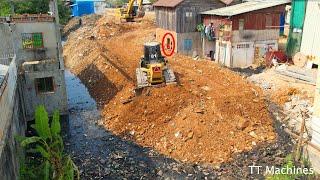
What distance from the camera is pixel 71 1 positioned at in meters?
64.9

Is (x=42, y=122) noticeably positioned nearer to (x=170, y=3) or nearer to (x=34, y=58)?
(x=34, y=58)

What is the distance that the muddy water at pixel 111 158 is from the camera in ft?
49.8

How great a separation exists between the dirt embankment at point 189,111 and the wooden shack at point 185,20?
418 centimetres

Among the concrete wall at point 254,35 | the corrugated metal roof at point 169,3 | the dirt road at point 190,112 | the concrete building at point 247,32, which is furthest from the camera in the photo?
the corrugated metal roof at point 169,3

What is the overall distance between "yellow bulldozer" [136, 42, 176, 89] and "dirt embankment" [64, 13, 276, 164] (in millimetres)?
589

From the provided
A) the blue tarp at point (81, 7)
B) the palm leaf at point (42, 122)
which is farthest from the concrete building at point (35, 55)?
the blue tarp at point (81, 7)

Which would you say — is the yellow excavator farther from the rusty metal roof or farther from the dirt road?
the dirt road

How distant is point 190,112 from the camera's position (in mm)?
18672

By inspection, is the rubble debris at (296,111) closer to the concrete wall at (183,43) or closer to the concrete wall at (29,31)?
the concrete wall at (183,43)

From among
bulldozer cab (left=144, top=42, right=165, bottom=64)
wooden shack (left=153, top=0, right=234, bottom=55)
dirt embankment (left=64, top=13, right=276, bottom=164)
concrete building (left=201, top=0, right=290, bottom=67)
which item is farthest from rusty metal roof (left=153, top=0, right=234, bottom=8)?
bulldozer cab (left=144, top=42, right=165, bottom=64)

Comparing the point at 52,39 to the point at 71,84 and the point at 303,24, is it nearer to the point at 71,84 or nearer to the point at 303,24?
the point at 71,84

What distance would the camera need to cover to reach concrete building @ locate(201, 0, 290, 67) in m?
28.4

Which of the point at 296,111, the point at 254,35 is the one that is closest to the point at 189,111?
the point at 296,111

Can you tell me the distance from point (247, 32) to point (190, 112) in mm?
13285
